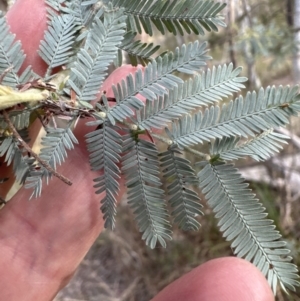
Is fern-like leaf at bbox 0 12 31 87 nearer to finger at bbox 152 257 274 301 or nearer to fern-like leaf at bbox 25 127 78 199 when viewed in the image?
fern-like leaf at bbox 25 127 78 199

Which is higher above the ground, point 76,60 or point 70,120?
point 76,60

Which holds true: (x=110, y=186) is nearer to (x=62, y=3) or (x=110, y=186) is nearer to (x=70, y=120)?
(x=70, y=120)

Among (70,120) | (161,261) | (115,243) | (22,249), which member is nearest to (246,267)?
(70,120)

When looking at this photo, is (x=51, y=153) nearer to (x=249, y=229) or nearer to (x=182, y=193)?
(x=182, y=193)

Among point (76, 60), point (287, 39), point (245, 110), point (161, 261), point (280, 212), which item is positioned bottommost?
point (161, 261)

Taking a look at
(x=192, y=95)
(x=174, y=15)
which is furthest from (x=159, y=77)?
(x=174, y=15)

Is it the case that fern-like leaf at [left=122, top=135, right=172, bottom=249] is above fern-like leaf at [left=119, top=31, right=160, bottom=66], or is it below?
below

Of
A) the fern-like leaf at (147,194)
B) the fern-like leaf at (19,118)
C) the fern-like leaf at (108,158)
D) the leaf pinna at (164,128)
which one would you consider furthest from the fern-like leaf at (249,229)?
the fern-like leaf at (19,118)

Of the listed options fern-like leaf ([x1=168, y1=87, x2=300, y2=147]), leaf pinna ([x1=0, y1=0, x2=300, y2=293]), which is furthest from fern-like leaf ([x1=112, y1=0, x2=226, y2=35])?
Result: fern-like leaf ([x1=168, y1=87, x2=300, y2=147])
